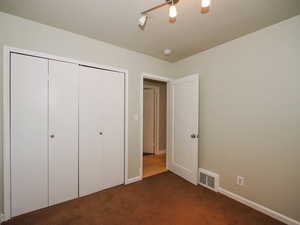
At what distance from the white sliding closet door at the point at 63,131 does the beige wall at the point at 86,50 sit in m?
0.24

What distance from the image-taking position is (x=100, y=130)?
2.28 meters

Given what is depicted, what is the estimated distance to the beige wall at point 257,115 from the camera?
1613 mm

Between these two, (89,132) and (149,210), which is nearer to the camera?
(149,210)

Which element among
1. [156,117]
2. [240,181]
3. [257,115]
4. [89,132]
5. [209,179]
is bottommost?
[209,179]

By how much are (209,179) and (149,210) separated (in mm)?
1155

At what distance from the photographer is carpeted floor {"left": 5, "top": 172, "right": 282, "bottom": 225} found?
167 cm

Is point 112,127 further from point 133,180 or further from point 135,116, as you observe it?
point 133,180

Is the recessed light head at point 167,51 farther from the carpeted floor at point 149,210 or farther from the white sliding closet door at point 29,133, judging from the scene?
the carpeted floor at point 149,210

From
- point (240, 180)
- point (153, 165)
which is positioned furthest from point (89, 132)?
point (240, 180)

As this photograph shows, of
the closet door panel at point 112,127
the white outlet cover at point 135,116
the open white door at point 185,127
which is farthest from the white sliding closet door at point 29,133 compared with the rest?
the open white door at point 185,127

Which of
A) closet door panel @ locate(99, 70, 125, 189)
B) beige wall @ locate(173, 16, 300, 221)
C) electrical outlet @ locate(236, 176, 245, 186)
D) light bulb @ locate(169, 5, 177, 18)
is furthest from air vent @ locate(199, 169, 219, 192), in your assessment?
light bulb @ locate(169, 5, 177, 18)

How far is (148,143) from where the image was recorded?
452 cm

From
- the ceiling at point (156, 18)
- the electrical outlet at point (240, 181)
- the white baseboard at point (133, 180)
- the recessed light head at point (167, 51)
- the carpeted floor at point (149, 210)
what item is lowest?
the carpeted floor at point (149, 210)

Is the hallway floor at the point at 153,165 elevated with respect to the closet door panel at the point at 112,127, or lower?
lower
